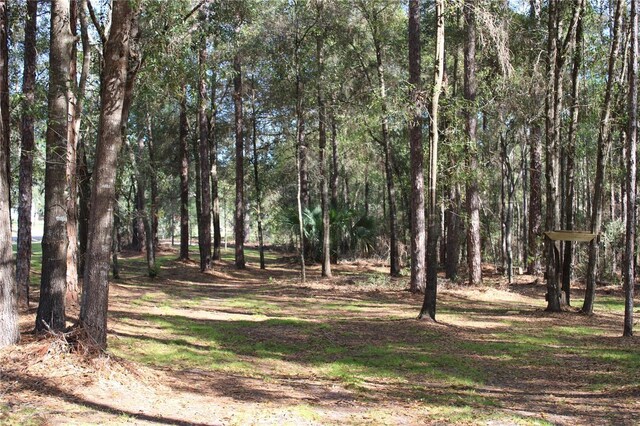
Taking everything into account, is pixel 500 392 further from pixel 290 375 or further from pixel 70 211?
pixel 70 211

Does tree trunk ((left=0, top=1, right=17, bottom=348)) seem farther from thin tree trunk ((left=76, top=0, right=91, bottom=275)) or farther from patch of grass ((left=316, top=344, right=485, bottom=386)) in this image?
patch of grass ((left=316, top=344, right=485, bottom=386))

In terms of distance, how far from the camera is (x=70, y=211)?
10977mm

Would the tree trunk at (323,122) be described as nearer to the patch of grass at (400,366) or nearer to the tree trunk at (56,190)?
the patch of grass at (400,366)

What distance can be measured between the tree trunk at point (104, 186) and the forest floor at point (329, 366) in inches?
21.0

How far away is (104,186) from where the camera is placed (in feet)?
21.9

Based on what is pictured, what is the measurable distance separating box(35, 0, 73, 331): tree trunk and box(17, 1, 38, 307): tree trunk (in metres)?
1.47

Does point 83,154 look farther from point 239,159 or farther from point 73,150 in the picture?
point 239,159

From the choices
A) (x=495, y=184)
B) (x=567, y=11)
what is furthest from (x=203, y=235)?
(x=495, y=184)

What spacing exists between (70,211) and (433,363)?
7161 millimetres

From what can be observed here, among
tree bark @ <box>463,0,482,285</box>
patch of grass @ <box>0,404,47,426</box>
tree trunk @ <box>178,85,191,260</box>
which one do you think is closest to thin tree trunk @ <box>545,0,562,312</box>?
tree bark @ <box>463,0,482,285</box>

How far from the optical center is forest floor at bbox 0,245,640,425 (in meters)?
5.86

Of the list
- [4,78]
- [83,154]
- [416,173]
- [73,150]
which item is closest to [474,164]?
[416,173]

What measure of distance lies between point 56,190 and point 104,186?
1.83 m

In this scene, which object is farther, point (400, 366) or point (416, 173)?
point (416, 173)
